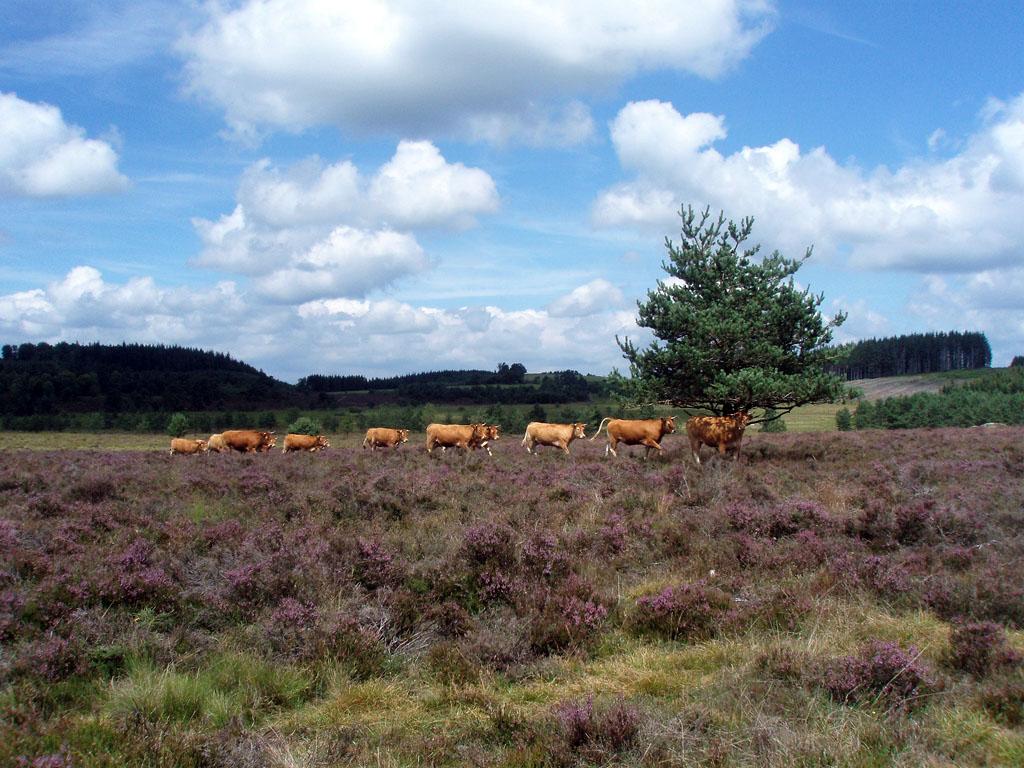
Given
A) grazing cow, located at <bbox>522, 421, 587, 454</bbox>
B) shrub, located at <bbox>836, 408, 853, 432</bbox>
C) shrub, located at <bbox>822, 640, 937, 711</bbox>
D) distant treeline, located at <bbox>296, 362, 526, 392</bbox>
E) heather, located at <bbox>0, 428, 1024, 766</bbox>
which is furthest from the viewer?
distant treeline, located at <bbox>296, 362, 526, 392</bbox>

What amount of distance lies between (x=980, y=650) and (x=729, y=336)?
14688 mm

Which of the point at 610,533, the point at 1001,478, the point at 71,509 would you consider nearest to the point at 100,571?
the point at 71,509

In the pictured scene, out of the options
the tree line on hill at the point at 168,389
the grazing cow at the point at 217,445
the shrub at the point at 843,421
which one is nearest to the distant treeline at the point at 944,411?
the shrub at the point at 843,421

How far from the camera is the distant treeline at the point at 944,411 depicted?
5625 centimetres

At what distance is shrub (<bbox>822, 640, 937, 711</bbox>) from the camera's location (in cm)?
490

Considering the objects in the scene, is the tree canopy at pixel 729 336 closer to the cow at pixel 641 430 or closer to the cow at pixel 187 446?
the cow at pixel 641 430

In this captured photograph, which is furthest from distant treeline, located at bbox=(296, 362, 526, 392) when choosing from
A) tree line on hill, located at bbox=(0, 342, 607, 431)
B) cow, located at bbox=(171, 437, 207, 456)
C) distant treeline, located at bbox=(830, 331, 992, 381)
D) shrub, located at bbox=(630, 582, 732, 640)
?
shrub, located at bbox=(630, 582, 732, 640)

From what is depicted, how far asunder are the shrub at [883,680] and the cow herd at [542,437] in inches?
534

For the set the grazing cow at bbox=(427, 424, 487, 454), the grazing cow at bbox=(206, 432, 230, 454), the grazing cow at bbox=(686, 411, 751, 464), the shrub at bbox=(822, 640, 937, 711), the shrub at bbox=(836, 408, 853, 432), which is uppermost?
the grazing cow at bbox=(686, 411, 751, 464)

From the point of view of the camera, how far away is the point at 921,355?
17162 cm

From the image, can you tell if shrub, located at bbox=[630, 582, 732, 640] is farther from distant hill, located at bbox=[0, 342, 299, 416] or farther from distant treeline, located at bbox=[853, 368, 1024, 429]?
distant hill, located at bbox=[0, 342, 299, 416]

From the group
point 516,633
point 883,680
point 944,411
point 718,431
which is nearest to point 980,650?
point 883,680

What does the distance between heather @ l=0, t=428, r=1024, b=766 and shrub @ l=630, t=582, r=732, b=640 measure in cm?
2

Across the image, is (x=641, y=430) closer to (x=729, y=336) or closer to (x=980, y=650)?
(x=729, y=336)
